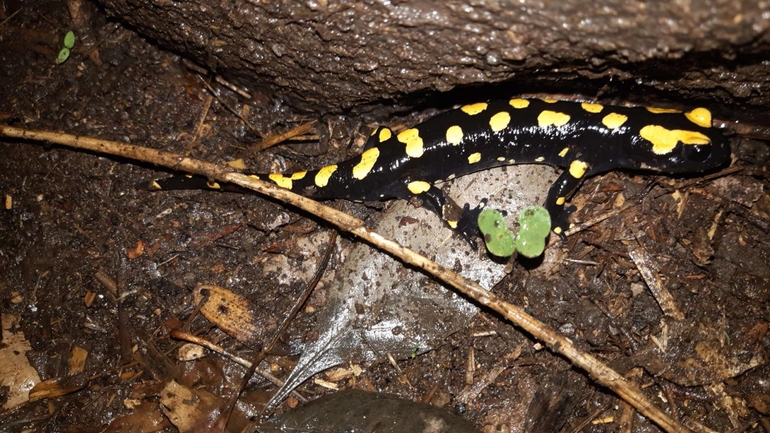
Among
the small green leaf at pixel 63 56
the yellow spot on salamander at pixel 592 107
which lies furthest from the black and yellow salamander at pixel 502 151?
the small green leaf at pixel 63 56

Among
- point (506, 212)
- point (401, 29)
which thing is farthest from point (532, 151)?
point (401, 29)

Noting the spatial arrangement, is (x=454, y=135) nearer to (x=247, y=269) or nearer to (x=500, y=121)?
(x=500, y=121)

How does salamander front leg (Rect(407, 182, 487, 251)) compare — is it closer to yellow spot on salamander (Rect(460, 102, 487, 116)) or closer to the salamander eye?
yellow spot on salamander (Rect(460, 102, 487, 116))

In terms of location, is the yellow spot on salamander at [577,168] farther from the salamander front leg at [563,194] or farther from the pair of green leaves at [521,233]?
the pair of green leaves at [521,233]

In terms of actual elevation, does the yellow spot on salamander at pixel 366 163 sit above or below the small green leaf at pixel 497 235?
above

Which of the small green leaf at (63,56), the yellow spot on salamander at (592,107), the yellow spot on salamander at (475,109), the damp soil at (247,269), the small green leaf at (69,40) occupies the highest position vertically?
the small green leaf at (69,40)

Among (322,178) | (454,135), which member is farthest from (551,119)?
(322,178)
